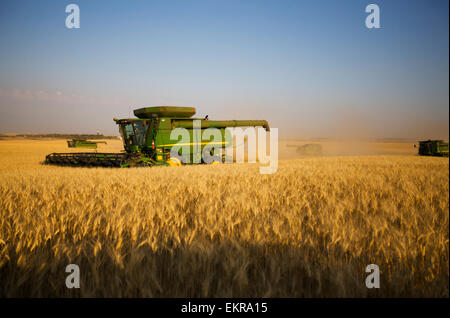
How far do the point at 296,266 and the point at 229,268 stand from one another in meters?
0.45

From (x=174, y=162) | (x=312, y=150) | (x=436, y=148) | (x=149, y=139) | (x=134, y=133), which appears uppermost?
(x=134, y=133)

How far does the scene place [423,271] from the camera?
1427mm

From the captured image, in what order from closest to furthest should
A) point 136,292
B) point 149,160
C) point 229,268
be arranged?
point 136,292, point 229,268, point 149,160

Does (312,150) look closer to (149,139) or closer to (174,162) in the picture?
(174,162)

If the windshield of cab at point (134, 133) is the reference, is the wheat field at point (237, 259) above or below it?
below

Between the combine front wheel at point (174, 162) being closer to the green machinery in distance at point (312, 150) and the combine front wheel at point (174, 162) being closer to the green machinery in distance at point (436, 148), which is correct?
the green machinery in distance at point (436, 148)

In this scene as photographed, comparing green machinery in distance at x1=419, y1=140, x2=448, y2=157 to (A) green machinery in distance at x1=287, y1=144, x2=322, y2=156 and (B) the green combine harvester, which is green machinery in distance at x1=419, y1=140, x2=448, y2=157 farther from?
(B) the green combine harvester

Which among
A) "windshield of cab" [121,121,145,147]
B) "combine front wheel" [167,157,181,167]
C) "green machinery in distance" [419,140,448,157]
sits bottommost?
"combine front wheel" [167,157,181,167]

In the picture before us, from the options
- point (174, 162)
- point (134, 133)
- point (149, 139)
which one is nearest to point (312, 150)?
point (174, 162)

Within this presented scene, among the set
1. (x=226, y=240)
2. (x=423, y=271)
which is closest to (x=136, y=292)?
(x=226, y=240)

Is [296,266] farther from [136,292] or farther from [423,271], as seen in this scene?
[136,292]

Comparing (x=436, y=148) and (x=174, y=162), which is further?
(x=436, y=148)

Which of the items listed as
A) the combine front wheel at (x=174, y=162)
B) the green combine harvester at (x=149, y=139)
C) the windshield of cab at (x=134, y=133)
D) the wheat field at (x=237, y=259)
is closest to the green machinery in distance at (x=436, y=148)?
the green combine harvester at (x=149, y=139)

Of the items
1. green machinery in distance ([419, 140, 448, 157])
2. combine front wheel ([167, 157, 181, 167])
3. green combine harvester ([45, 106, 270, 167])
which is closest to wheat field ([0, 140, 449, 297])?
green combine harvester ([45, 106, 270, 167])
